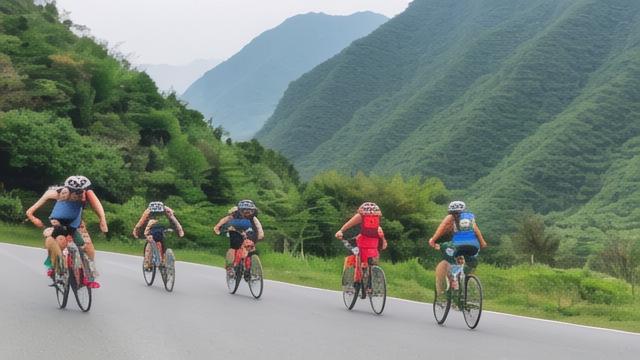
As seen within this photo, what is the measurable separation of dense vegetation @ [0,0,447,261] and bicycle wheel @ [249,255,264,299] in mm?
26260

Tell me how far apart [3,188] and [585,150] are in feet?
380

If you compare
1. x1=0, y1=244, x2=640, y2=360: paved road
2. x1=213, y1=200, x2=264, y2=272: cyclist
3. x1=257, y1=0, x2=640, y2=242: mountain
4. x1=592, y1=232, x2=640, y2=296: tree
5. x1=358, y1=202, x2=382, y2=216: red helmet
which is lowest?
x1=0, y1=244, x2=640, y2=360: paved road

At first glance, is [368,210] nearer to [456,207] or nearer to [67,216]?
[456,207]

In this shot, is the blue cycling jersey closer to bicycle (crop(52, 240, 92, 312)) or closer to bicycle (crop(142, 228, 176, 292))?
bicycle (crop(52, 240, 92, 312))

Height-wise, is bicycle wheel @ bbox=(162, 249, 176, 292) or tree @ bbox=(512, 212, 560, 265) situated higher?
tree @ bbox=(512, 212, 560, 265)

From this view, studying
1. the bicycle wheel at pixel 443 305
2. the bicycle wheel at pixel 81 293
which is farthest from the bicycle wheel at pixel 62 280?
the bicycle wheel at pixel 443 305

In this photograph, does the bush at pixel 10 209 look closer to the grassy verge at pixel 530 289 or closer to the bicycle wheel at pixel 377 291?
the grassy verge at pixel 530 289

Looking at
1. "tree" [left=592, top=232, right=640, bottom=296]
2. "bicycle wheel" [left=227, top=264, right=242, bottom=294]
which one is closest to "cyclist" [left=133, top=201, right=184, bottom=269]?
"bicycle wheel" [left=227, top=264, right=242, bottom=294]

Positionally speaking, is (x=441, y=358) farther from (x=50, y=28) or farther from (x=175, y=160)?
(x=50, y=28)

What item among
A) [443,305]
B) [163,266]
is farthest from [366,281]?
[163,266]

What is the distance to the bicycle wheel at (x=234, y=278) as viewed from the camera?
1361cm

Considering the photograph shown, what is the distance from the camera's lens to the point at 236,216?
45.1 feet

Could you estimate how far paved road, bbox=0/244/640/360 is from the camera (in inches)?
306

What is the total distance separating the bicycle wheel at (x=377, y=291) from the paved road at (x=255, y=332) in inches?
8.9
